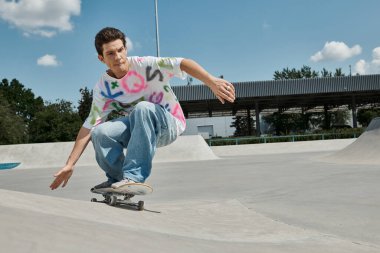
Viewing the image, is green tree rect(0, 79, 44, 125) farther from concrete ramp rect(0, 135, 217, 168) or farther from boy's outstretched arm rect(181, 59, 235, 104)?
boy's outstretched arm rect(181, 59, 235, 104)

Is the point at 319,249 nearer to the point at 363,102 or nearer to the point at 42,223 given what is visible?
the point at 42,223

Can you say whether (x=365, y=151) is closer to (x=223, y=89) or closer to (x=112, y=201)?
(x=223, y=89)

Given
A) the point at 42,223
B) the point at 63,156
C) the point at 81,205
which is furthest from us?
the point at 63,156

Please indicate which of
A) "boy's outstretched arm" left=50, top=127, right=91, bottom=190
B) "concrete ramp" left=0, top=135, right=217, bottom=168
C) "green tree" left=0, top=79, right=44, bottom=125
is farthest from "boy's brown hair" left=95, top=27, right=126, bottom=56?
"green tree" left=0, top=79, right=44, bottom=125

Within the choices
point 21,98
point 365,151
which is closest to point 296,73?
point 21,98

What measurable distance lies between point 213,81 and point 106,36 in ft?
3.31

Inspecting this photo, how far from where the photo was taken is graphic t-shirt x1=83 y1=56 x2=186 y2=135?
330cm

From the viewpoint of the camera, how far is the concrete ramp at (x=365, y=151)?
984 centimetres

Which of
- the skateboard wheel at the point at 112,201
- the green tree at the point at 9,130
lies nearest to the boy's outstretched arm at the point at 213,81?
the skateboard wheel at the point at 112,201

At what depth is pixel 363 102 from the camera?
44969mm

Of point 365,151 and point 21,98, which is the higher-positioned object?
point 21,98

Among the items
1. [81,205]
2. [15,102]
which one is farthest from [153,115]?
[15,102]

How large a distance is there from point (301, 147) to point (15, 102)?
5609cm

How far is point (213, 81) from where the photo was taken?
9.30ft
